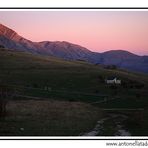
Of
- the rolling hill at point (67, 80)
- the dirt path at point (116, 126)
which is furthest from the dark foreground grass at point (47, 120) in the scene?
the rolling hill at point (67, 80)

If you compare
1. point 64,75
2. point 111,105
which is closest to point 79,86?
point 64,75

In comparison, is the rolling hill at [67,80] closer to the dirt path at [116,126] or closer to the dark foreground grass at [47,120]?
the dark foreground grass at [47,120]

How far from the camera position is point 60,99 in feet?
167

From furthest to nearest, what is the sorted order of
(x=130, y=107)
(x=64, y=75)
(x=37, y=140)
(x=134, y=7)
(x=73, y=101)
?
(x=64, y=75) < (x=73, y=101) < (x=130, y=107) < (x=134, y=7) < (x=37, y=140)

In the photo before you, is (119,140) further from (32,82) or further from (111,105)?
(32,82)

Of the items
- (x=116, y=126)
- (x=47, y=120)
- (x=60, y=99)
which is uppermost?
(x=47, y=120)

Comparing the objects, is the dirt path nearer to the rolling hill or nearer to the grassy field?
the grassy field

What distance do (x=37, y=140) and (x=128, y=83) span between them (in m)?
42.9

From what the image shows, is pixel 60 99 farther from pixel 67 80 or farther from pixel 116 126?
pixel 67 80

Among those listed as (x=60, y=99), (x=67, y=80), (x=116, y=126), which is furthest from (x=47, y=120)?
(x=67, y=80)

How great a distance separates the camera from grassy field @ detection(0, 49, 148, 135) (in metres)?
30.7

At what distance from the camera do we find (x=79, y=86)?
6638 cm

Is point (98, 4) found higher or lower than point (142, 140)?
higher

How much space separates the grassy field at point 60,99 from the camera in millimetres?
30688
